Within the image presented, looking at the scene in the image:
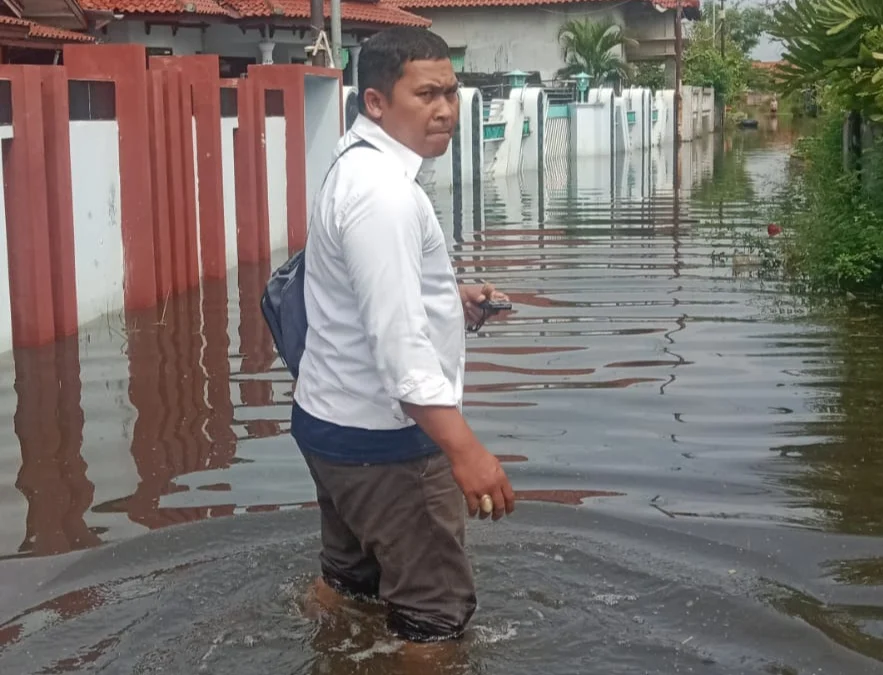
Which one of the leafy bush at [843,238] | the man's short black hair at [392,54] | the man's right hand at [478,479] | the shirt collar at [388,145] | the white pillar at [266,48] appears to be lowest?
the man's right hand at [478,479]

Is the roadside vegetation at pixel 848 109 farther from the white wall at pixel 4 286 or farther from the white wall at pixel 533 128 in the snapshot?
the white wall at pixel 533 128

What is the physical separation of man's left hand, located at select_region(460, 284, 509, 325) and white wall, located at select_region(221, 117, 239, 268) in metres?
9.44

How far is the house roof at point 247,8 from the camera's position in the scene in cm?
2628

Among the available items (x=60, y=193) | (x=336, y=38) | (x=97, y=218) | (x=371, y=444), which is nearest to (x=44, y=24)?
(x=336, y=38)

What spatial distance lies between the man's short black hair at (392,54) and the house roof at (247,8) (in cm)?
1834

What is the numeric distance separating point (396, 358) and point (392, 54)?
2.71 feet

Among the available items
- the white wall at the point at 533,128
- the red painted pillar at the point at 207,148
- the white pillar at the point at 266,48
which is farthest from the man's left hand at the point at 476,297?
the white wall at the point at 533,128

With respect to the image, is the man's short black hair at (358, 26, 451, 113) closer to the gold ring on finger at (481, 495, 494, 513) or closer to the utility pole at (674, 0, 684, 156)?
the gold ring on finger at (481, 495, 494, 513)

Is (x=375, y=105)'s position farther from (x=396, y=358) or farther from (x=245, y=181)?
(x=245, y=181)

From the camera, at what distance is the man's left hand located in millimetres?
4352

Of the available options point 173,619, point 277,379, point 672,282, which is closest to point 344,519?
point 173,619

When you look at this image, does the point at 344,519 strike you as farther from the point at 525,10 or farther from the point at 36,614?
the point at 525,10

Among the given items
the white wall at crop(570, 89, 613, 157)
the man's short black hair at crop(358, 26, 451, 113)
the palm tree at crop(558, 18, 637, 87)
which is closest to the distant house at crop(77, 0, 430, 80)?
the white wall at crop(570, 89, 613, 157)

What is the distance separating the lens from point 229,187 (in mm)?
13930
